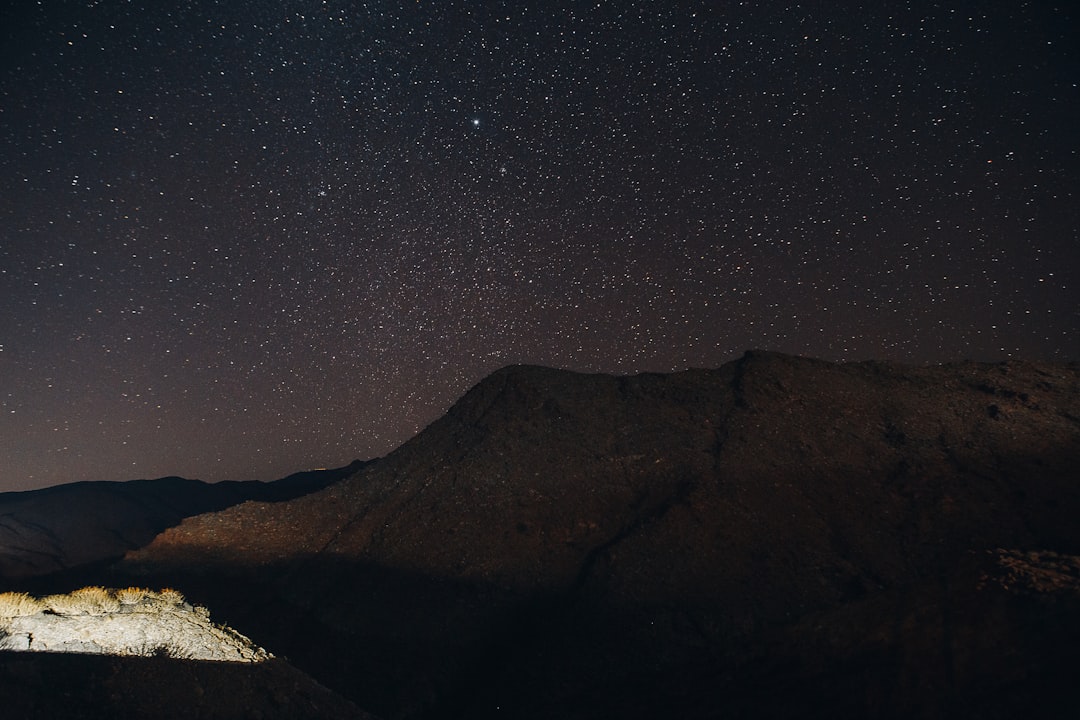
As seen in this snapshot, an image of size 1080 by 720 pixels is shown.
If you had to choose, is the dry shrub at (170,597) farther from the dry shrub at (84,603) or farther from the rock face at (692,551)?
the rock face at (692,551)

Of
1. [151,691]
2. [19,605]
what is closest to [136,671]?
[151,691]

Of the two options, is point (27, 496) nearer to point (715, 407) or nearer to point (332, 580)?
point (332, 580)

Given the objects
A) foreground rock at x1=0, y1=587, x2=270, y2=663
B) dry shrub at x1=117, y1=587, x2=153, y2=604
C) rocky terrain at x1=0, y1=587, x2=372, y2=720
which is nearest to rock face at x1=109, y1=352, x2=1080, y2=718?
dry shrub at x1=117, y1=587, x2=153, y2=604

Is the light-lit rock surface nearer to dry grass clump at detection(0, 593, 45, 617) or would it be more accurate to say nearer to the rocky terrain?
the rocky terrain

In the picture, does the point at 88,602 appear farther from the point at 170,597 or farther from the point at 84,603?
the point at 170,597

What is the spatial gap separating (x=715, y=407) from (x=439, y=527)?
9468mm

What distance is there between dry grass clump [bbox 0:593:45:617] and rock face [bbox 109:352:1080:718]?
12.7 ft

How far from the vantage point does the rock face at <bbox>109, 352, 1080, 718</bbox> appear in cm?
846

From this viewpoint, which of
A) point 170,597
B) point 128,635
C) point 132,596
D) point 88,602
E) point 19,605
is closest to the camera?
point 128,635

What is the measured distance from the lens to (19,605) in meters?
11.2

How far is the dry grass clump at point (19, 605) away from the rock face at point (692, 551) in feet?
12.7

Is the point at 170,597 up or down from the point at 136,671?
down

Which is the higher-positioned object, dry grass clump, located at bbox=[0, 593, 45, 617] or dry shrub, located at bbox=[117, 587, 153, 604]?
dry grass clump, located at bbox=[0, 593, 45, 617]

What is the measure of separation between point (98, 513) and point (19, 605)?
25.7m
